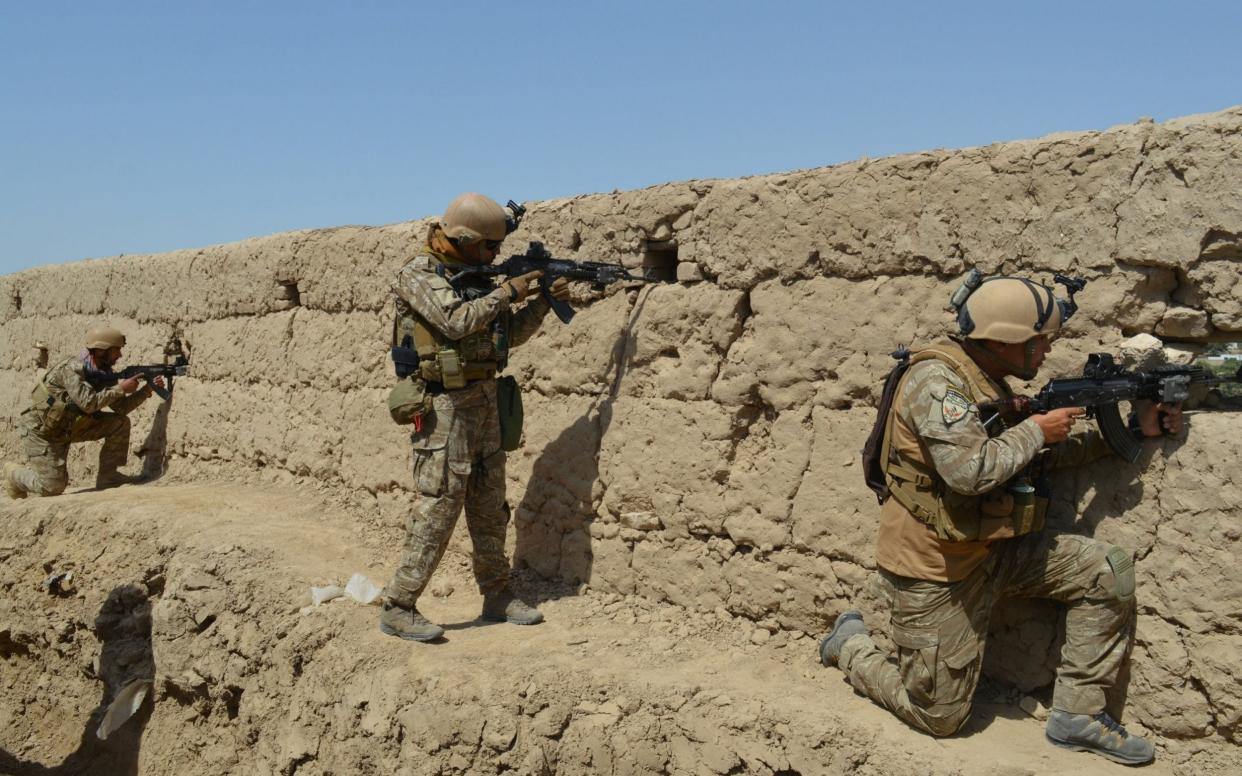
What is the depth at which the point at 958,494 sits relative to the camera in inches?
125

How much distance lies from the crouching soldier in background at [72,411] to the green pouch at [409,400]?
152 inches

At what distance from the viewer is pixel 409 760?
398cm

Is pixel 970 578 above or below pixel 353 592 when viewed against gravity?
above

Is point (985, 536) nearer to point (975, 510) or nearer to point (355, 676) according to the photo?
point (975, 510)

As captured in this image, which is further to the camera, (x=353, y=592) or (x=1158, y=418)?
(x=353, y=592)

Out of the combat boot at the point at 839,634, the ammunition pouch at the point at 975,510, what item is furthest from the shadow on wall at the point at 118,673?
the ammunition pouch at the point at 975,510

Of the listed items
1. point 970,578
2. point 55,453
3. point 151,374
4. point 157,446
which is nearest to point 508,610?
Result: point 970,578

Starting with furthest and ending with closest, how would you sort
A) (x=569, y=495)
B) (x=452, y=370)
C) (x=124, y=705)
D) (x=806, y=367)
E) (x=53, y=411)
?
1. (x=53, y=411)
2. (x=124, y=705)
3. (x=569, y=495)
4. (x=452, y=370)
5. (x=806, y=367)

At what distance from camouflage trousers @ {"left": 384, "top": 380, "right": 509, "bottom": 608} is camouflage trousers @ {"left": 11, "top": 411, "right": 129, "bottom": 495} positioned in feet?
13.7

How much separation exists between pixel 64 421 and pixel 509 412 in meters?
4.46

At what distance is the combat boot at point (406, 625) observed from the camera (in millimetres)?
4352

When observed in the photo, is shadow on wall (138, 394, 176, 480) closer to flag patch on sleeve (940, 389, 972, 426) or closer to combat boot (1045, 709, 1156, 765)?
flag patch on sleeve (940, 389, 972, 426)

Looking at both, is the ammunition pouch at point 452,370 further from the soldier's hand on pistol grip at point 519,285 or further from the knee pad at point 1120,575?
the knee pad at point 1120,575

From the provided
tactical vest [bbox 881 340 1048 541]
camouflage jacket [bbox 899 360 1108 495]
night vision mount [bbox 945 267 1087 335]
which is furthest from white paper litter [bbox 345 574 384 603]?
night vision mount [bbox 945 267 1087 335]
